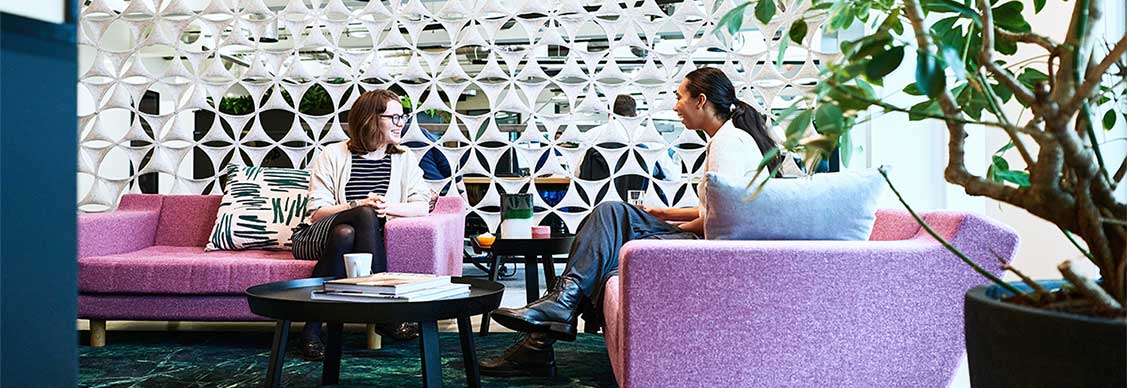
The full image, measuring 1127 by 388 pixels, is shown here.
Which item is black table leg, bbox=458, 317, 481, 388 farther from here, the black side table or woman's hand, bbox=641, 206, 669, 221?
the black side table

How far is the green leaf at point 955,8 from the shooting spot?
1.30 m

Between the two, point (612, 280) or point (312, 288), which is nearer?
point (312, 288)

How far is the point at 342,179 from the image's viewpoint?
3.66 metres

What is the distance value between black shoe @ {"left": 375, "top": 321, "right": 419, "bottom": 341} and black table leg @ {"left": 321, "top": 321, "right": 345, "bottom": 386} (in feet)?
1.95

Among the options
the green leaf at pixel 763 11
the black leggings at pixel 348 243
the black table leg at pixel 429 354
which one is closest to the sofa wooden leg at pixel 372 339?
the black leggings at pixel 348 243

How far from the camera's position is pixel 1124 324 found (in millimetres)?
1035

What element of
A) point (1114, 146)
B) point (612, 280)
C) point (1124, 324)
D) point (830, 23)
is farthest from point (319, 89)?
point (1124, 324)

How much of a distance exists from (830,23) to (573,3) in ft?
9.96

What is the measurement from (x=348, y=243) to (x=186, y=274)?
613 millimetres

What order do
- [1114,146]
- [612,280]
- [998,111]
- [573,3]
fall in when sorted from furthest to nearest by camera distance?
[573,3] → [1114,146] → [612,280] → [998,111]

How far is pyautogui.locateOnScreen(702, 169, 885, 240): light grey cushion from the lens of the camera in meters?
2.14

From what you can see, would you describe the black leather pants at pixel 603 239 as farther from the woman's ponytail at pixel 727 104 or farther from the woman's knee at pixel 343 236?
the woman's knee at pixel 343 236

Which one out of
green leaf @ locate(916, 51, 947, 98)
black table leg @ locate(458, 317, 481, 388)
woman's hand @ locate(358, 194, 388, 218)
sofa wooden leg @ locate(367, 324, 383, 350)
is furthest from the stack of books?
green leaf @ locate(916, 51, 947, 98)

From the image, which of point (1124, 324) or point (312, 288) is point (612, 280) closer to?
point (312, 288)
